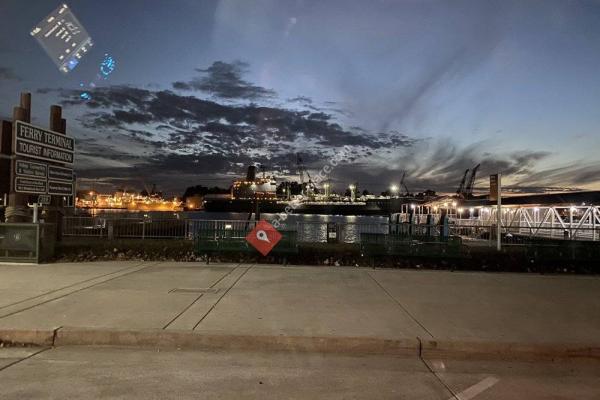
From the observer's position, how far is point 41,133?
570 inches

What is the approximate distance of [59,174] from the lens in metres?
15.3

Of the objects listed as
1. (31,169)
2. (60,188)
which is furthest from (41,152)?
(60,188)

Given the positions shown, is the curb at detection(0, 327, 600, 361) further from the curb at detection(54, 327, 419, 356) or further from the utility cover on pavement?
the utility cover on pavement

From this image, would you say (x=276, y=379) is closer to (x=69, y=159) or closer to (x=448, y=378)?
(x=448, y=378)

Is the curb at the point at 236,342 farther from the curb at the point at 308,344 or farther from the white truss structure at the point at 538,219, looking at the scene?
the white truss structure at the point at 538,219

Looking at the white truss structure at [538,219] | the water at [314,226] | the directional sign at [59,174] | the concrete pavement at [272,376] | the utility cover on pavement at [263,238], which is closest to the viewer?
the concrete pavement at [272,376]

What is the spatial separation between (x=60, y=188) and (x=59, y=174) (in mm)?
433

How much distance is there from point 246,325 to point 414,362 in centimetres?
255

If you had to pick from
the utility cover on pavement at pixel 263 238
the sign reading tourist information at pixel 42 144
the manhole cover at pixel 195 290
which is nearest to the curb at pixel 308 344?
the manhole cover at pixel 195 290

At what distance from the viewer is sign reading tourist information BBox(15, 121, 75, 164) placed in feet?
44.7

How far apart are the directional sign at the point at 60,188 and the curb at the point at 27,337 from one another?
8.74 m

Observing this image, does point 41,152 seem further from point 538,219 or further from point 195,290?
point 538,219

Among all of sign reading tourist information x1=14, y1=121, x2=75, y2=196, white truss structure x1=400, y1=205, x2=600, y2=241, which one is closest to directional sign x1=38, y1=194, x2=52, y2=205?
sign reading tourist information x1=14, y1=121, x2=75, y2=196

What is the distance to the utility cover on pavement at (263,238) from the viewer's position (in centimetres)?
1455
